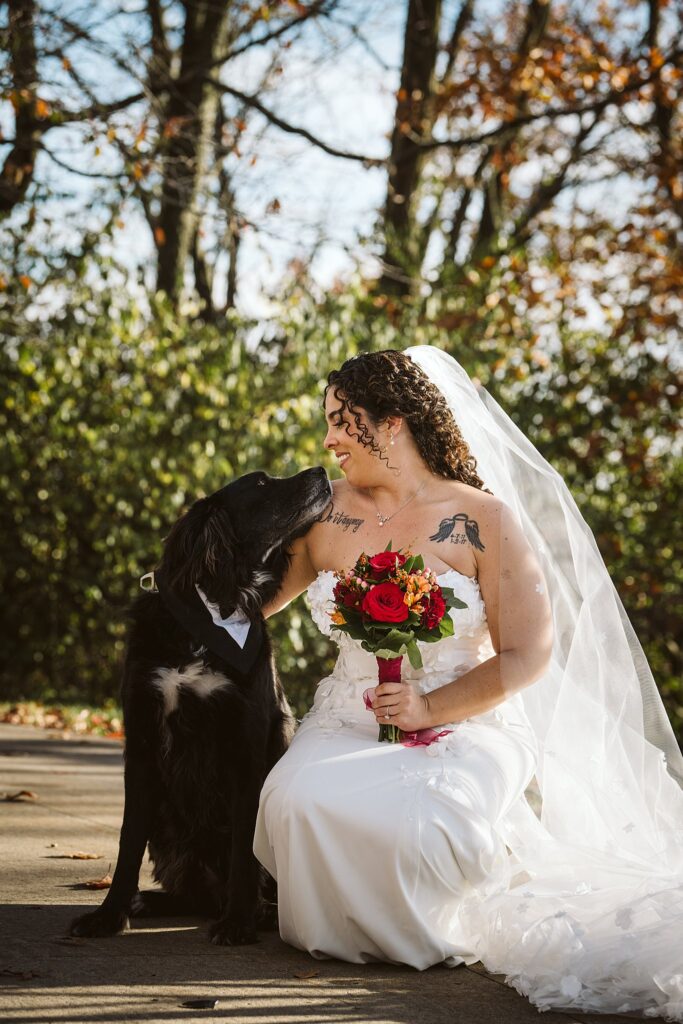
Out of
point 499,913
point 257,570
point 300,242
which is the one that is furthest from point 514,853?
point 300,242

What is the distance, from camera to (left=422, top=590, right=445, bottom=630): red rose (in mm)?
3170

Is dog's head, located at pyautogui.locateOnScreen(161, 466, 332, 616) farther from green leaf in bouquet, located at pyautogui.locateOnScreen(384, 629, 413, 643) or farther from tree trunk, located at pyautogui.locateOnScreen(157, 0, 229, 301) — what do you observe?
tree trunk, located at pyautogui.locateOnScreen(157, 0, 229, 301)

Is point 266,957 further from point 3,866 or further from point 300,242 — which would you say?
A: point 300,242

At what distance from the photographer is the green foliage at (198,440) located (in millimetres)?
8516

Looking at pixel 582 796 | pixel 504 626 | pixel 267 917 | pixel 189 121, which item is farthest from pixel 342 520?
pixel 189 121

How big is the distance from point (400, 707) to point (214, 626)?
0.58 metres

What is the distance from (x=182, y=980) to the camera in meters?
2.71

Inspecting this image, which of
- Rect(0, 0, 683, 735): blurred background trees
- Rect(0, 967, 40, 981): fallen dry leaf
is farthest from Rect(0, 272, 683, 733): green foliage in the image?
Rect(0, 967, 40, 981): fallen dry leaf

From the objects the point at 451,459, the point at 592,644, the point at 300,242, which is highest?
the point at 300,242

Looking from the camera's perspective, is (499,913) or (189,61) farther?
(189,61)

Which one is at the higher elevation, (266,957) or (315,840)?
(315,840)

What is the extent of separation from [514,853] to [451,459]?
4.18 ft

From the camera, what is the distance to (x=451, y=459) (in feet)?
12.4

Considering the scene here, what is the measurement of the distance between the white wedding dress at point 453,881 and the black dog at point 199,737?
5.2 inches
